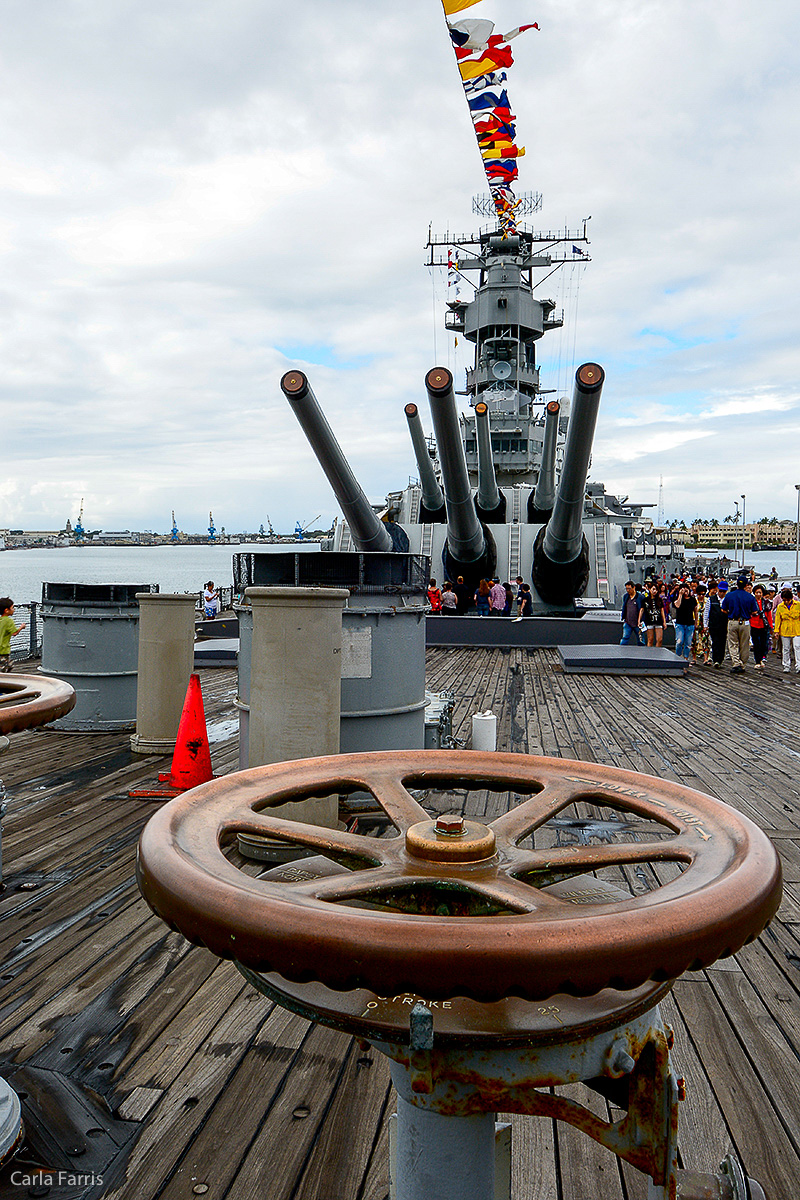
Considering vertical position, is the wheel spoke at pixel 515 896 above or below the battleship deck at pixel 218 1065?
above

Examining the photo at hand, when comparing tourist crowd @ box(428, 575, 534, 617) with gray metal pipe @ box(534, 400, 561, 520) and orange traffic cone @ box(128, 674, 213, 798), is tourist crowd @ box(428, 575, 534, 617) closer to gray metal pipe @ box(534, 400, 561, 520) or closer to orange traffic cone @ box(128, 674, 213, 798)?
gray metal pipe @ box(534, 400, 561, 520)

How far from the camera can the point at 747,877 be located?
3.62ft

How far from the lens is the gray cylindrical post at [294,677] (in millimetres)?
3951

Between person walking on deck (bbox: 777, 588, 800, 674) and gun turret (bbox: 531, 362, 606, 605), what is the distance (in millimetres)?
3267

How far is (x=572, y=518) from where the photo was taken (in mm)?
12656

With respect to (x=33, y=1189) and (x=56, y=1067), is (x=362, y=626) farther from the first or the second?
(x=33, y=1189)

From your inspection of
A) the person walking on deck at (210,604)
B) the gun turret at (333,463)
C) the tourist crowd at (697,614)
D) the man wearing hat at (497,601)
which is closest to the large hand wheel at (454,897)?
the gun turret at (333,463)

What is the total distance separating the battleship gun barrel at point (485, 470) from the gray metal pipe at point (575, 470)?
6.46 feet

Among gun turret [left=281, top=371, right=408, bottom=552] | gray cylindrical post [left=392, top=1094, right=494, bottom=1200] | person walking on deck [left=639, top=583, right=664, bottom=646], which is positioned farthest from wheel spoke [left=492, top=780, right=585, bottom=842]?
person walking on deck [left=639, top=583, right=664, bottom=646]

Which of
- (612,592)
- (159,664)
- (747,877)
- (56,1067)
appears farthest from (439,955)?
(612,592)

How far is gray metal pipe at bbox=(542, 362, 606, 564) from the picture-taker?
338 inches

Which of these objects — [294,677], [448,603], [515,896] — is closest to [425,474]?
[448,603]

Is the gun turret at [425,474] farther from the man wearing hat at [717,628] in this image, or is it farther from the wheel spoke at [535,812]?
the wheel spoke at [535,812]

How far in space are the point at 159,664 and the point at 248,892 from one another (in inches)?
210
